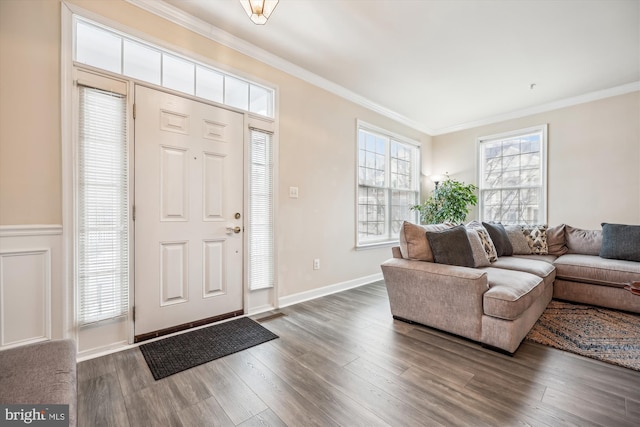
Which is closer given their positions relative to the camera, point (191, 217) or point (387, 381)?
point (387, 381)

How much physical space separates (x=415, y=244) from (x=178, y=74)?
2658 mm

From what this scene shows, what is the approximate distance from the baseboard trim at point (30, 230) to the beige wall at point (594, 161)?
19.1 feet

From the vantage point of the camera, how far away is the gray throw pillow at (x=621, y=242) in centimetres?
305

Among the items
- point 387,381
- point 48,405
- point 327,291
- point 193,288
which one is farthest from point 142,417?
point 327,291

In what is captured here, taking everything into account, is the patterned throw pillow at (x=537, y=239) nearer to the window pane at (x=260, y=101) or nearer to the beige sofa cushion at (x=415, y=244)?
the beige sofa cushion at (x=415, y=244)

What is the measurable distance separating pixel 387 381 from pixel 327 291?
6.05 ft

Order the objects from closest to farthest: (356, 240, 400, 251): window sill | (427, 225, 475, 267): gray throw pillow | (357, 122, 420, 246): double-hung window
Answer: (427, 225, 475, 267): gray throw pillow
(356, 240, 400, 251): window sill
(357, 122, 420, 246): double-hung window

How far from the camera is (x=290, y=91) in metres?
3.20

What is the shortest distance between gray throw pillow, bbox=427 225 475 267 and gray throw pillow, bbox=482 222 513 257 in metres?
1.12

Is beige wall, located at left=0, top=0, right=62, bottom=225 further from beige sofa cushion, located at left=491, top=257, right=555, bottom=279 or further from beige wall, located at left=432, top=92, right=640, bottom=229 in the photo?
beige wall, located at left=432, top=92, right=640, bottom=229

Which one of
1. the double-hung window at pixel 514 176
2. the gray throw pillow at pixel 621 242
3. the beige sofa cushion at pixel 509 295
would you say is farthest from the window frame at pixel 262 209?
the double-hung window at pixel 514 176

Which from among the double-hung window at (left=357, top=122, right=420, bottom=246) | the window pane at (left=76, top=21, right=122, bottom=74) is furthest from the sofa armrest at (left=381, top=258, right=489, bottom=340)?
the window pane at (left=76, top=21, right=122, bottom=74)

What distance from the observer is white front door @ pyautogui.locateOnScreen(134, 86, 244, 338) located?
2227 millimetres

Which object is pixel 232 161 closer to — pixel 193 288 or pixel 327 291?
pixel 193 288
